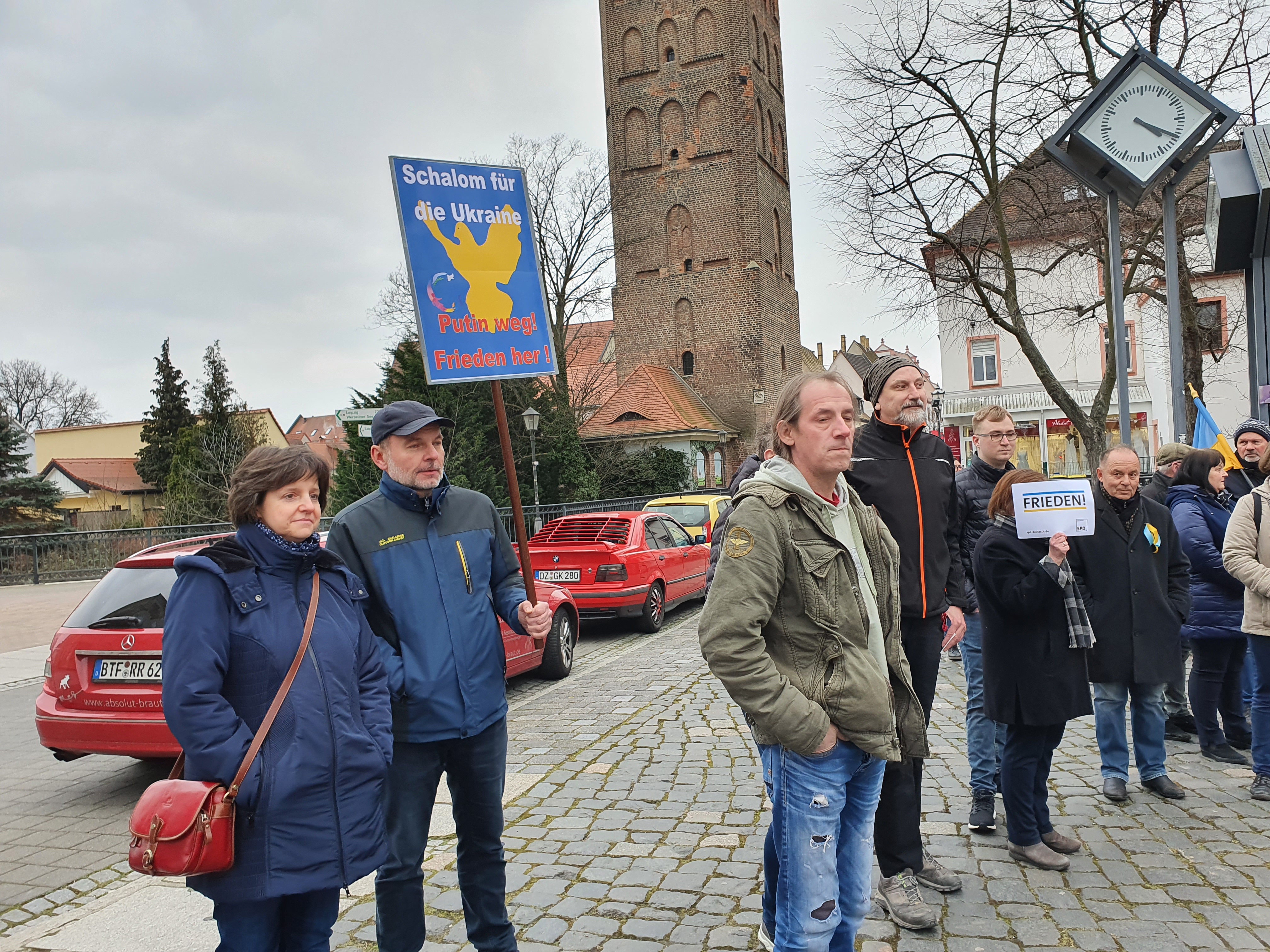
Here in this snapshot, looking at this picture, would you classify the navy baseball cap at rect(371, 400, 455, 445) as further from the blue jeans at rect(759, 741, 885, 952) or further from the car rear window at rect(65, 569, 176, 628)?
the car rear window at rect(65, 569, 176, 628)

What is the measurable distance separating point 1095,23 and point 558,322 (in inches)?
1009

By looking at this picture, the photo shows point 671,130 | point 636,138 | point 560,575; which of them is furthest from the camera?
point 636,138

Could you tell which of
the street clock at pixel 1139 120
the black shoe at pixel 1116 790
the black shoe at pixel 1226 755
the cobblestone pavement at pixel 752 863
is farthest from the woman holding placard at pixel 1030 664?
the street clock at pixel 1139 120

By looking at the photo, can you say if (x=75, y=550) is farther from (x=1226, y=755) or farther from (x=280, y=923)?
(x=1226, y=755)

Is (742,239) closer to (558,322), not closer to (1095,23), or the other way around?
(558,322)

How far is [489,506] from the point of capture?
332 cm

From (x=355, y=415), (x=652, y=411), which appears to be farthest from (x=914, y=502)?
(x=652, y=411)

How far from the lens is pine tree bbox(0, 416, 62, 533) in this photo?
29328mm

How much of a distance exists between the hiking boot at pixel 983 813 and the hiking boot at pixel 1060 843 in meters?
0.28

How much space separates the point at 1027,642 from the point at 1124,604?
927 mm

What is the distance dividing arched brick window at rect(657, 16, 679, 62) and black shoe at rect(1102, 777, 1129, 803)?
46.1 meters

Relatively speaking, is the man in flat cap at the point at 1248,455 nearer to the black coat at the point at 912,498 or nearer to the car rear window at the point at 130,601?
the black coat at the point at 912,498

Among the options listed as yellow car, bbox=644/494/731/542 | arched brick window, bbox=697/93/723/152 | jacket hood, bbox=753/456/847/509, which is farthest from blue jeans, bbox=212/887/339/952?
arched brick window, bbox=697/93/723/152

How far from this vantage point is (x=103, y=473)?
176 ft
